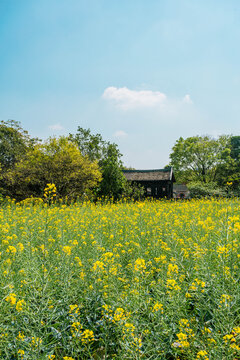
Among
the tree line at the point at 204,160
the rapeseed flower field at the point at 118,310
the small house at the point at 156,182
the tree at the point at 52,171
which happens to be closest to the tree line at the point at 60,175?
the tree at the point at 52,171

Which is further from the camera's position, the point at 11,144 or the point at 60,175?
the point at 11,144

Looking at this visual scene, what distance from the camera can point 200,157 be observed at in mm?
30062

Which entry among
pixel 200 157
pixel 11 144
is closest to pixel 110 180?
pixel 11 144

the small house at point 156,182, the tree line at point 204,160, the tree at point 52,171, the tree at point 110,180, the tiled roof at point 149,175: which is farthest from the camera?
Result: the tree line at point 204,160

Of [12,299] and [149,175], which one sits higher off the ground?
[149,175]

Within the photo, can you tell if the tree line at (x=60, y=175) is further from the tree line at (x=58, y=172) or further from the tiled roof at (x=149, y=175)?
the tiled roof at (x=149, y=175)

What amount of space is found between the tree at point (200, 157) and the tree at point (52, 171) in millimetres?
18643

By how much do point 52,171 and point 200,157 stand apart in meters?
21.5

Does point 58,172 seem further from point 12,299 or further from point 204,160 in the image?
point 204,160

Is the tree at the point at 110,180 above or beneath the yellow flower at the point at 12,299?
above

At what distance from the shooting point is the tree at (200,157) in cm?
2959

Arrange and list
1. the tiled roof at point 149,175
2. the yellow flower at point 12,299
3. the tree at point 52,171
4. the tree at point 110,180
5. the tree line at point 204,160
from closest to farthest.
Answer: the yellow flower at point 12,299 < the tree at point 52,171 < the tree at point 110,180 < the tiled roof at point 149,175 < the tree line at point 204,160

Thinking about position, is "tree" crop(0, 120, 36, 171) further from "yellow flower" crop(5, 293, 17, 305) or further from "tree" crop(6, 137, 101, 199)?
"yellow flower" crop(5, 293, 17, 305)

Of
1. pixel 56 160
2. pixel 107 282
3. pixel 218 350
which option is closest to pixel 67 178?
pixel 56 160
